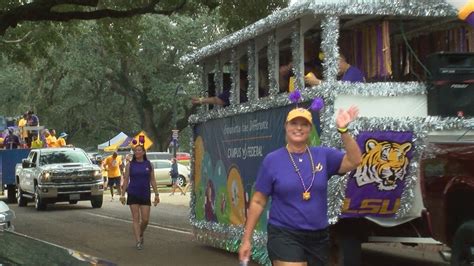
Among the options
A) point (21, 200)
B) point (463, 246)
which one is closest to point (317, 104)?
point (463, 246)

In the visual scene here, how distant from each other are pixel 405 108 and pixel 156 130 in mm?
43119

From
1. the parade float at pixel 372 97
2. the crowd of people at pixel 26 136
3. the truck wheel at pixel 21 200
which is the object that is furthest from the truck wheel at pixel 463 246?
the crowd of people at pixel 26 136

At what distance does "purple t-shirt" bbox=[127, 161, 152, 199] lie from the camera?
1209cm

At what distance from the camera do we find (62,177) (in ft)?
73.4

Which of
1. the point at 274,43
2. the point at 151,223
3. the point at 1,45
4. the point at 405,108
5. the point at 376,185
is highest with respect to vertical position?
the point at 1,45

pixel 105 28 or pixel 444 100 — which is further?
pixel 105 28

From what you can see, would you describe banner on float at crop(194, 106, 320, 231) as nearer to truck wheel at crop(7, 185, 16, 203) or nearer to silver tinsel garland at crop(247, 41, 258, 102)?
silver tinsel garland at crop(247, 41, 258, 102)

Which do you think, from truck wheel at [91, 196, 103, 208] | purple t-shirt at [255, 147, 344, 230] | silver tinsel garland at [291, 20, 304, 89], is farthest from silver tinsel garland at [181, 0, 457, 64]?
truck wheel at [91, 196, 103, 208]

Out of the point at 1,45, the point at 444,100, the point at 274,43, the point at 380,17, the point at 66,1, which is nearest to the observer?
the point at 444,100

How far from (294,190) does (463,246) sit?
174cm

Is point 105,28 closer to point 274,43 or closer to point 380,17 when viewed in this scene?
point 274,43

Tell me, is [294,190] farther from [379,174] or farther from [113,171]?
[113,171]

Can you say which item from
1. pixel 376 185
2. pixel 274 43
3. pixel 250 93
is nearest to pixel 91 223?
pixel 250 93

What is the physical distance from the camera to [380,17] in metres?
8.36
